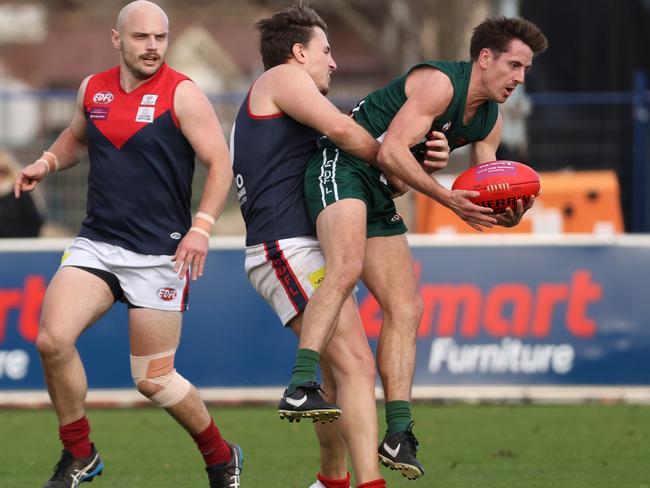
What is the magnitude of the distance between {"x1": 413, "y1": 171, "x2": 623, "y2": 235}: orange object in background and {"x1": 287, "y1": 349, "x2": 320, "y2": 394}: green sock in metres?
6.89

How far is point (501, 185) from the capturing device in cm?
708

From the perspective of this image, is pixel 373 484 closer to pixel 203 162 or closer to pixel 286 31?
pixel 203 162

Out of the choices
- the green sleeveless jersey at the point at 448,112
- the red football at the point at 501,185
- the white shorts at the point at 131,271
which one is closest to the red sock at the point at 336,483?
the white shorts at the point at 131,271

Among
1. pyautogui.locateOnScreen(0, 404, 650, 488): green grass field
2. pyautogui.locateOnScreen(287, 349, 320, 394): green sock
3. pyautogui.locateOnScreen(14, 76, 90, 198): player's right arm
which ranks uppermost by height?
pyautogui.locateOnScreen(14, 76, 90, 198): player's right arm

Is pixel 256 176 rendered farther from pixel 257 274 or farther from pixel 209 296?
pixel 209 296

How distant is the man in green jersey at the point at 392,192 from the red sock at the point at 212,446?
99 centimetres

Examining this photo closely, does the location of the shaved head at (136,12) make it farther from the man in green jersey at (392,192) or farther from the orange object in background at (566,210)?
the orange object in background at (566,210)

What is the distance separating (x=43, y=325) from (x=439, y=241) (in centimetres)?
549

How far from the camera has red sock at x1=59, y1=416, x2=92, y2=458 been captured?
7.19m

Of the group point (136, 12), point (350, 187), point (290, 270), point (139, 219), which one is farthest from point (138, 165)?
point (350, 187)

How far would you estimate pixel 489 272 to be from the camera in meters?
12.0

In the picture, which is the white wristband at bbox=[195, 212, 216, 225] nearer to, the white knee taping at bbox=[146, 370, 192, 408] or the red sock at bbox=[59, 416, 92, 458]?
the white knee taping at bbox=[146, 370, 192, 408]

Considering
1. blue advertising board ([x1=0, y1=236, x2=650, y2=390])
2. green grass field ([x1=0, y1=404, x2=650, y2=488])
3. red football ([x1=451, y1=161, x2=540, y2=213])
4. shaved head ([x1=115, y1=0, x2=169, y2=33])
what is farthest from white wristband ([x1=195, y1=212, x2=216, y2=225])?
blue advertising board ([x1=0, y1=236, x2=650, y2=390])

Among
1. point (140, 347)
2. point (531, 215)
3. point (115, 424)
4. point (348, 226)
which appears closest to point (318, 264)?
point (348, 226)
